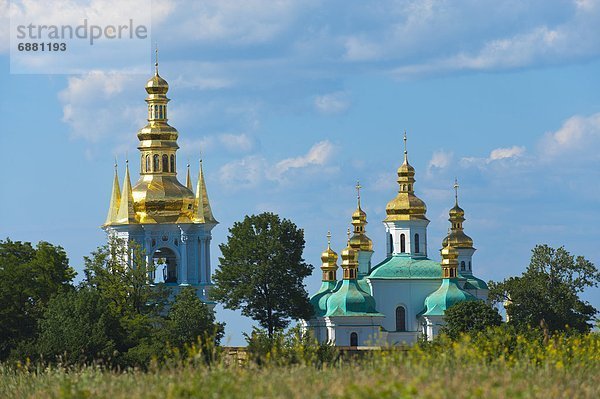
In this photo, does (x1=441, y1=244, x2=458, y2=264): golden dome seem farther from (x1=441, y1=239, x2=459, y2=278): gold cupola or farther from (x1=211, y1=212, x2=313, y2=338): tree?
(x1=211, y1=212, x2=313, y2=338): tree

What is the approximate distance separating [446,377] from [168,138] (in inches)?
2328

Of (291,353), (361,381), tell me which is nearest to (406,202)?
(291,353)

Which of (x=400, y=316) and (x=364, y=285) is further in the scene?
(x=364, y=285)

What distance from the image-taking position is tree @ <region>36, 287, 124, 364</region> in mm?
49031

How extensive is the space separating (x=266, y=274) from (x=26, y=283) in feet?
59.8

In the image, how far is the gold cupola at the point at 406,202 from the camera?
91688 millimetres

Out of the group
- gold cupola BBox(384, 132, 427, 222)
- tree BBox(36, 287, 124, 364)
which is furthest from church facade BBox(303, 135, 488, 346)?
tree BBox(36, 287, 124, 364)

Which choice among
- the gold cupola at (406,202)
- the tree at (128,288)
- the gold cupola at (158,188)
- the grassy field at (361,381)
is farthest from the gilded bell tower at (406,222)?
the grassy field at (361,381)

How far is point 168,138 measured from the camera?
79812mm

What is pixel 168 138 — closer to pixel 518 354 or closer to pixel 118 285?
pixel 118 285

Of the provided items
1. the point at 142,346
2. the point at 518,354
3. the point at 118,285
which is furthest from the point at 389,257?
the point at 518,354

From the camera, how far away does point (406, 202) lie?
91875 mm

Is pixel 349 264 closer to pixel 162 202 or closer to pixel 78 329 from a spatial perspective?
pixel 162 202

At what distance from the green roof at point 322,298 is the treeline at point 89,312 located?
16.6 m
